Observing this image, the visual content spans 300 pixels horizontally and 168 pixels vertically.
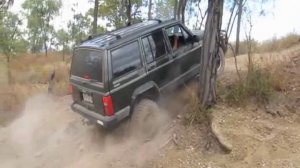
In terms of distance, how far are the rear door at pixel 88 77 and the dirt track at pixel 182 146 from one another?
0.86 metres

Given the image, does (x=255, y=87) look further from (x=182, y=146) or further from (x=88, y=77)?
(x=88, y=77)

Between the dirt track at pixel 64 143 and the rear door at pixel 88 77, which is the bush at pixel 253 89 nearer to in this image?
the dirt track at pixel 64 143

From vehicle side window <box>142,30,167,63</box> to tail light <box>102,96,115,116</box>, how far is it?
47.2 inches

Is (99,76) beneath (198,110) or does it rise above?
above

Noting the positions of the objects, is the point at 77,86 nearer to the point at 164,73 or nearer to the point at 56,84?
the point at 164,73

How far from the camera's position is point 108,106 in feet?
22.8

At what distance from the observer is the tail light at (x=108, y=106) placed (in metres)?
6.91

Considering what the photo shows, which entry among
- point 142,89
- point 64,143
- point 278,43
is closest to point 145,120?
point 142,89

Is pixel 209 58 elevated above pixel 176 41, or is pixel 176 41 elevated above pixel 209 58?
pixel 176 41

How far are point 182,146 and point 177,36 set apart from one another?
246 centimetres

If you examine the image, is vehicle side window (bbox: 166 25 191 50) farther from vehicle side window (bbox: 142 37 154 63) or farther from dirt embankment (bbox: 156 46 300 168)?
dirt embankment (bbox: 156 46 300 168)

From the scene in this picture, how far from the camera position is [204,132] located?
7051mm

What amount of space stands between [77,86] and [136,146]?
171 cm

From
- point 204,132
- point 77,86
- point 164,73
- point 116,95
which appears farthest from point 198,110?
point 77,86
